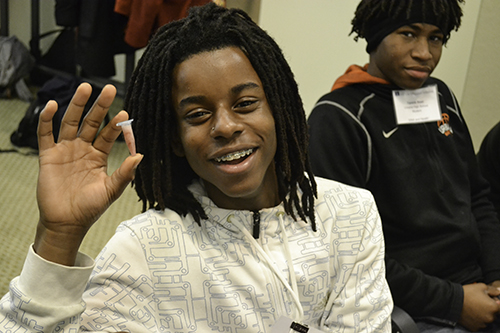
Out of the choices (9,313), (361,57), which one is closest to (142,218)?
(9,313)

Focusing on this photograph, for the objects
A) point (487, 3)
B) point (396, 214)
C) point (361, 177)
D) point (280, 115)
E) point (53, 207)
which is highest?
point (487, 3)

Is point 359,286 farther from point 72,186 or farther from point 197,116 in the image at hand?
point 72,186

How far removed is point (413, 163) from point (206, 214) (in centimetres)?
75

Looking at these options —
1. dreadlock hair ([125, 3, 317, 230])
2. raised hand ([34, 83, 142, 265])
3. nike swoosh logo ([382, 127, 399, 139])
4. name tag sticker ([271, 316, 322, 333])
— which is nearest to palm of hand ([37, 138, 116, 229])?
raised hand ([34, 83, 142, 265])

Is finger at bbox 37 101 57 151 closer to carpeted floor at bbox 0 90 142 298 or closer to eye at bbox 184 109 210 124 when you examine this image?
eye at bbox 184 109 210 124

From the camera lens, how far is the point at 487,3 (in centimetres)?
260

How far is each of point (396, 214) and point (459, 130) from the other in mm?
416

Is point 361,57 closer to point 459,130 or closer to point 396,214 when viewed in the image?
point 459,130

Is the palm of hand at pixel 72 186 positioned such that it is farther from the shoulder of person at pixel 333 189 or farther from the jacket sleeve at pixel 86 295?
the shoulder of person at pixel 333 189

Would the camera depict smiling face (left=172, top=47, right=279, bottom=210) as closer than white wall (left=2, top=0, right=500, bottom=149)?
Yes

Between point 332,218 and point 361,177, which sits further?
point 361,177

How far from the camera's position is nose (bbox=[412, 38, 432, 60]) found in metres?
1.52

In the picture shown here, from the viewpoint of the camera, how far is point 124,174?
85 cm

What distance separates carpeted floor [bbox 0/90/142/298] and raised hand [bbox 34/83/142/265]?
1.36 m
